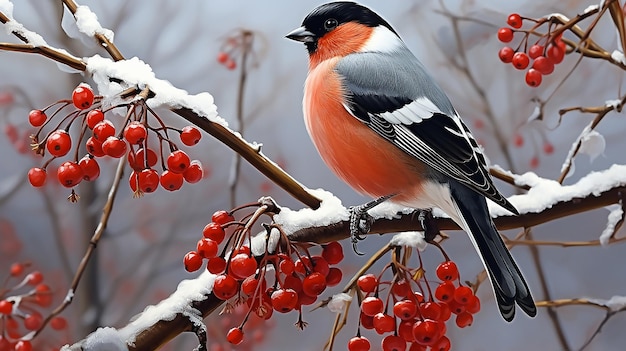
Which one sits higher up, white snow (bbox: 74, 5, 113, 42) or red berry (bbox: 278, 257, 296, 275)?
white snow (bbox: 74, 5, 113, 42)

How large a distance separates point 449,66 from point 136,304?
0.60 meters

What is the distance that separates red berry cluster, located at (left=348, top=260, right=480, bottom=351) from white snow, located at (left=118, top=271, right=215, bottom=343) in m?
0.16

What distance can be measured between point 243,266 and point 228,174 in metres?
0.44

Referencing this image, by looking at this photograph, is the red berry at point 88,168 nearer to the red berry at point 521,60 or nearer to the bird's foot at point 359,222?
the bird's foot at point 359,222

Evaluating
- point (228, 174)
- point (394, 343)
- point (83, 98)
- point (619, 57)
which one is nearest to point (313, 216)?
point (394, 343)

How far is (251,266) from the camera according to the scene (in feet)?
1.85

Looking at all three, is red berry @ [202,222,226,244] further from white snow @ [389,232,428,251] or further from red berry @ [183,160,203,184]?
white snow @ [389,232,428,251]

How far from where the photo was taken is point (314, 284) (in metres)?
0.60

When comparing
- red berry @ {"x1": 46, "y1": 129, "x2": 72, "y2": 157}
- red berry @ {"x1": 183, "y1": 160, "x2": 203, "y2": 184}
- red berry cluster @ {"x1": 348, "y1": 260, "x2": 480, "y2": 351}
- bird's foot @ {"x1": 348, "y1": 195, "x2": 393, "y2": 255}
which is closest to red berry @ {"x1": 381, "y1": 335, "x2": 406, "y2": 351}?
red berry cluster @ {"x1": 348, "y1": 260, "x2": 480, "y2": 351}

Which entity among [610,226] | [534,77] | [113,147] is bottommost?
[113,147]

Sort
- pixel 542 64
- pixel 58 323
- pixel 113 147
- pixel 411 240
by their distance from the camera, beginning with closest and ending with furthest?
pixel 113 147
pixel 411 240
pixel 542 64
pixel 58 323

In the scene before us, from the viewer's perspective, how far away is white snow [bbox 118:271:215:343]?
24.9 inches

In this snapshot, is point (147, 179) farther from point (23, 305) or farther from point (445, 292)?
point (23, 305)

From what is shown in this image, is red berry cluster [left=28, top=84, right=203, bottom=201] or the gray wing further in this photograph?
the gray wing
